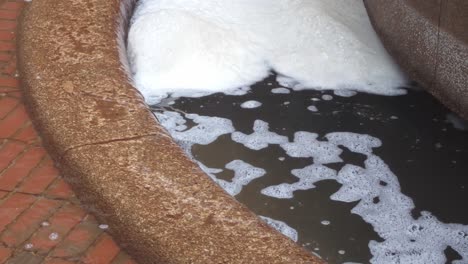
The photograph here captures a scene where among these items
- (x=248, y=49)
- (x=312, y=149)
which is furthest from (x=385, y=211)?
(x=248, y=49)

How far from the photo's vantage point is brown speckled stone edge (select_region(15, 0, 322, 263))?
7.81 feet

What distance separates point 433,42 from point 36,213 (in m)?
1.66

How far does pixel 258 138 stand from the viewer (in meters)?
3.51

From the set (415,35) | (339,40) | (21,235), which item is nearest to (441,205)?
(415,35)

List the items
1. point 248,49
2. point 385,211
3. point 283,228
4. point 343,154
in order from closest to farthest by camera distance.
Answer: point 283,228 < point 385,211 < point 343,154 < point 248,49

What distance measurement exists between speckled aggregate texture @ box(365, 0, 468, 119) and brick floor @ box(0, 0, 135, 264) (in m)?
1.49

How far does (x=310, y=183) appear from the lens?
3256mm

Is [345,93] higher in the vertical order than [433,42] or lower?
lower

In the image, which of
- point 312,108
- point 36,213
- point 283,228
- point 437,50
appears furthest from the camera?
point 312,108

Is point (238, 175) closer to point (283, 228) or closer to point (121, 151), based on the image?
point (283, 228)

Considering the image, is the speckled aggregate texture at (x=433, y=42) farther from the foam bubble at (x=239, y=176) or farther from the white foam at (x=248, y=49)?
the foam bubble at (x=239, y=176)

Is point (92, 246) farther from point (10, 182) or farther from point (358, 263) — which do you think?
point (358, 263)

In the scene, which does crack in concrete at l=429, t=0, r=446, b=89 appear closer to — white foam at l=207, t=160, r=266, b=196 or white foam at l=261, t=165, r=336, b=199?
white foam at l=261, t=165, r=336, b=199

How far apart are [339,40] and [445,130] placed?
0.74 metres
